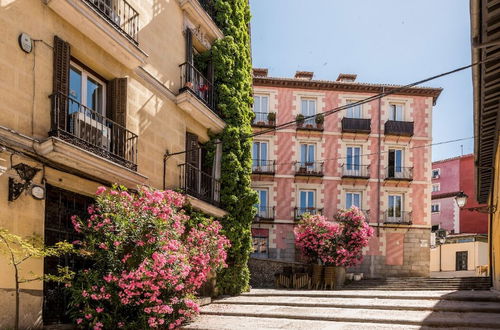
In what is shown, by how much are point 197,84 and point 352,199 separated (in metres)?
18.4

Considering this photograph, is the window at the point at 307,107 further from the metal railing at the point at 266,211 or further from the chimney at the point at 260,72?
the metal railing at the point at 266,211

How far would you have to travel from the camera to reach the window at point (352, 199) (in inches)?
1203

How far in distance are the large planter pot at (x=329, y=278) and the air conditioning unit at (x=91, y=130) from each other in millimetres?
13316

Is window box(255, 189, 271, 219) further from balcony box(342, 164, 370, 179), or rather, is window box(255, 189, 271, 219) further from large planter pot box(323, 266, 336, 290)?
large planter pot box(323, 266, 336, 290)

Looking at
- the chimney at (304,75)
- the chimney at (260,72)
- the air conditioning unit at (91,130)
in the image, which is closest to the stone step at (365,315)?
the air conditioning unit at (91,130)

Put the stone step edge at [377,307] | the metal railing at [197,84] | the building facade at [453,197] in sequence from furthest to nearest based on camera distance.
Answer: the building facade at [453,197] → the metal railing at [197,84] → the stone step edge at [377,307]

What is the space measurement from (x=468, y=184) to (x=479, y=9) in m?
36.9

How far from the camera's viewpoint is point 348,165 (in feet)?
102

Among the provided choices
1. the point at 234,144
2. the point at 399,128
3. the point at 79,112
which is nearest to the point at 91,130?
the point at 79,112

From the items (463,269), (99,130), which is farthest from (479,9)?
(463,269)

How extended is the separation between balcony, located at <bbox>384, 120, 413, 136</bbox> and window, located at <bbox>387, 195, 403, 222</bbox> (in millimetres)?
4069

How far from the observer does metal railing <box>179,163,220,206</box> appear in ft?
44.1

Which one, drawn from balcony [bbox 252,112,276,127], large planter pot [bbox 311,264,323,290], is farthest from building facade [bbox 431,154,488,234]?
large planter pot [bbox 311,264,323,290]

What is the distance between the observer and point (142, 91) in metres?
11.7
